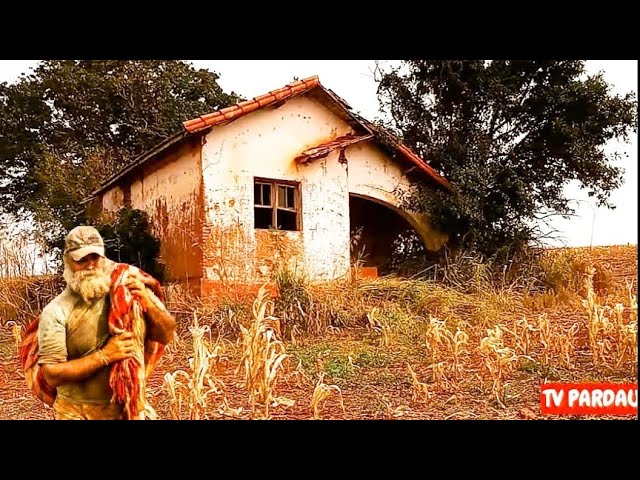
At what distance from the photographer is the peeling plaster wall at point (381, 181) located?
8.76 m

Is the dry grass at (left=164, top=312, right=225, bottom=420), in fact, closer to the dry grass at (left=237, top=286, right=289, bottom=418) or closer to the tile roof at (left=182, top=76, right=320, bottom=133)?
the dry grass at (left=237, top=286, right=289, bottom=418)

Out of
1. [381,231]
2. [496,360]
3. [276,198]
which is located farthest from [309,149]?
[496,360]

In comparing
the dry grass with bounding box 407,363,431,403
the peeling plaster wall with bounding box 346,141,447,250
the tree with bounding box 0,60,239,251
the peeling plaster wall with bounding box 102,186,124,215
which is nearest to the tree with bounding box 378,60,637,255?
the peeling plaster wall with bounding box 346,141,447,250

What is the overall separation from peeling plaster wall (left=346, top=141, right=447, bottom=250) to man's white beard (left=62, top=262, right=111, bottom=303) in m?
5.94

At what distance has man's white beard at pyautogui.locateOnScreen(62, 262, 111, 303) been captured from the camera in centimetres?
290

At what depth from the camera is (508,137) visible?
8.98 m

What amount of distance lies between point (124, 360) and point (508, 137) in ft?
23.4

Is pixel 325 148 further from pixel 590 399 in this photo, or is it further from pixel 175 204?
pixel 590 399

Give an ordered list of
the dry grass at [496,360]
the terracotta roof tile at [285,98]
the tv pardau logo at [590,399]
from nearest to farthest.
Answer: the tv pardau logo at [590,399], the dry grass at [496,360], the terracotta roof tile at [285,98]

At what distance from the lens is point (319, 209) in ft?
27.0

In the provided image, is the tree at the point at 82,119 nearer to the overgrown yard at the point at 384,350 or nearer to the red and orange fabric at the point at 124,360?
the overgrown yard at the point at 384,350

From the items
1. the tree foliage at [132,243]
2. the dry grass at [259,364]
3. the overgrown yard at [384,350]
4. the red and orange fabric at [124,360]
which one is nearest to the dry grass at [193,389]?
the overgrown yard at [384,350]

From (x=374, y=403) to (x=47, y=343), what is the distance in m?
2.14

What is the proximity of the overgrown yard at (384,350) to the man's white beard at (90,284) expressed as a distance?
2.56 feet
